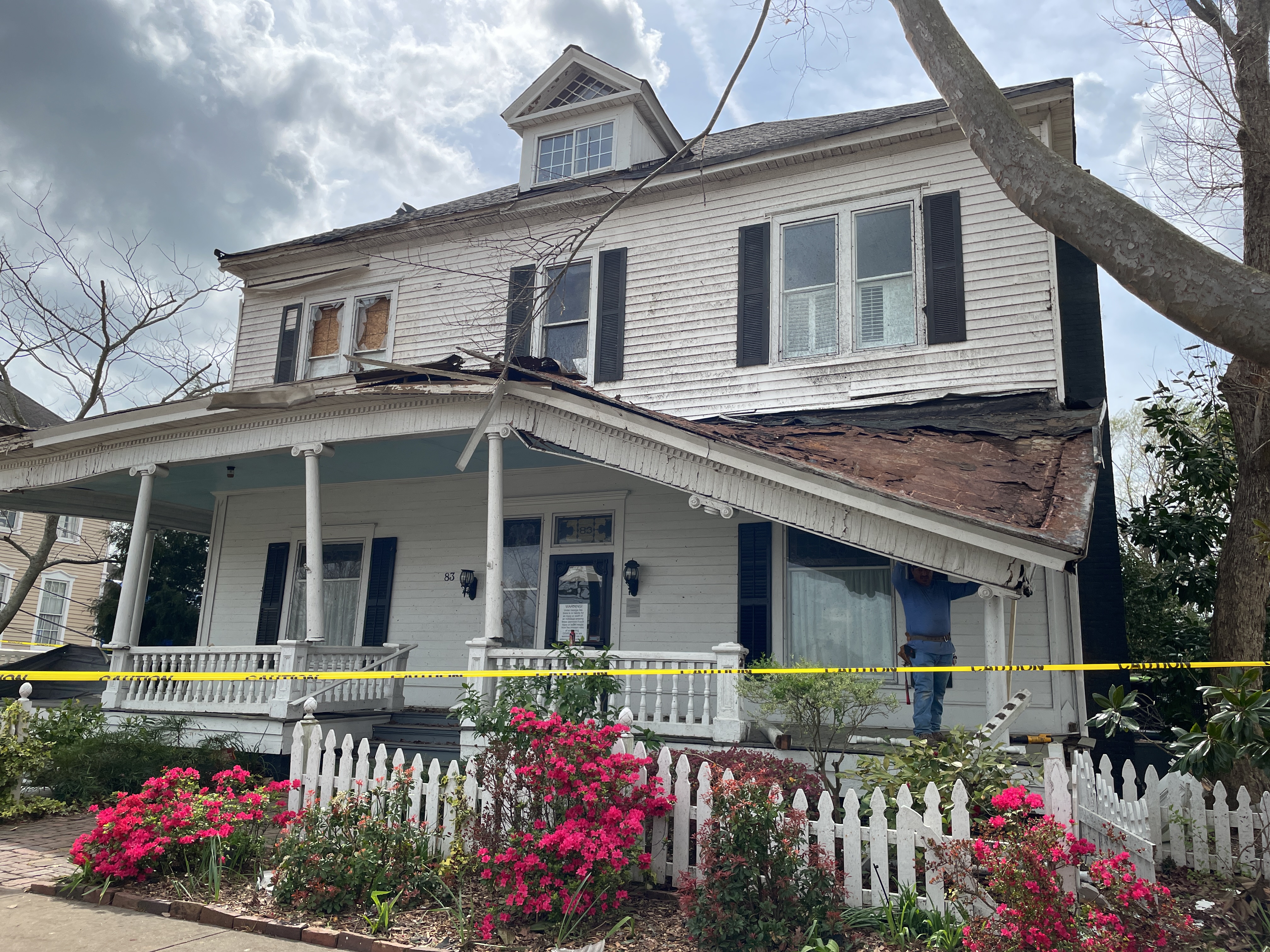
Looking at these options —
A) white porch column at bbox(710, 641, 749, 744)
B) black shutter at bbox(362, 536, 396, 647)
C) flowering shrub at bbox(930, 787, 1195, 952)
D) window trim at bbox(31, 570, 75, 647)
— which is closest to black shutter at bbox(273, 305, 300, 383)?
black shutter at bbox(362, 536, 396, 647)

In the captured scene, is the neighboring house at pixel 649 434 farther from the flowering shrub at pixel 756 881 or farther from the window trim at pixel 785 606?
the flowering shrub at pixel 756 881

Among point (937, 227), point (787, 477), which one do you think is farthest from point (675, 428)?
point (937, 227)

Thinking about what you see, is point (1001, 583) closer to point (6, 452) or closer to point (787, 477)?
point (787, 477)

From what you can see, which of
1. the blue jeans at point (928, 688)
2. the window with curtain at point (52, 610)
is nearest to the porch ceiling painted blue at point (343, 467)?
the blue jeans at point (928, 688)

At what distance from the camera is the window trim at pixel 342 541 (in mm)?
12500

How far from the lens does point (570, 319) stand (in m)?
12.2

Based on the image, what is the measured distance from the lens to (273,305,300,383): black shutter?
13773 millimetres

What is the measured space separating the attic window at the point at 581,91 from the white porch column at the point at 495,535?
7.04 metres

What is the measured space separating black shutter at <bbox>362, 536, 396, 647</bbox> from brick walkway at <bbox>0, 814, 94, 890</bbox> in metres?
4.35

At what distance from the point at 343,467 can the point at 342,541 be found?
5.46 ft

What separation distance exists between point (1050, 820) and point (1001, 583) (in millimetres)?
2103

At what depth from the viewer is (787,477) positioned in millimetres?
7031

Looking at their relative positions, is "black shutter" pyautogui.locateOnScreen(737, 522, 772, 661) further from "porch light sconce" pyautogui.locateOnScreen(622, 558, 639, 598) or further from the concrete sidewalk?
the concrete sidewalk

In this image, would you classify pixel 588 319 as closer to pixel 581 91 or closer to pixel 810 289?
pixel 810 289
